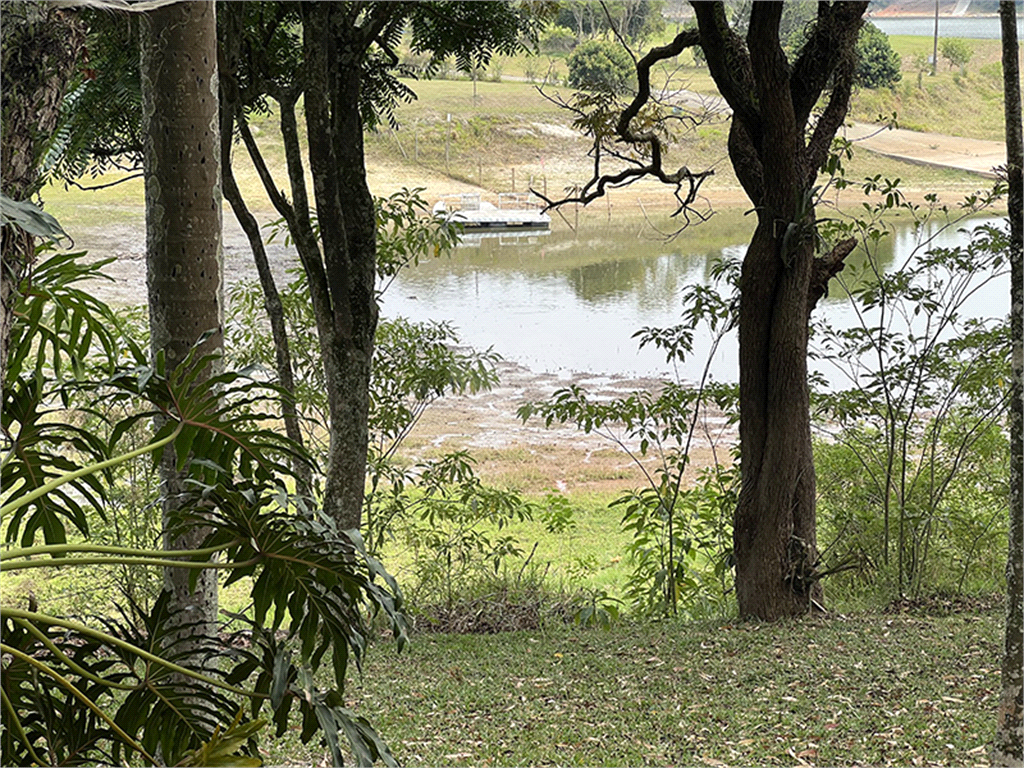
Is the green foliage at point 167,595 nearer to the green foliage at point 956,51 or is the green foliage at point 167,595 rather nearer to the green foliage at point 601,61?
the green foliage at point 601,61

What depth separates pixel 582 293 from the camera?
12.9 meters

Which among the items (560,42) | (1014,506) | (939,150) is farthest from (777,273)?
(939,150)

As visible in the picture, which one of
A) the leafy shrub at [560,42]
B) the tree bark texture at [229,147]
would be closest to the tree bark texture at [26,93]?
the tree bark texture at [229,147]

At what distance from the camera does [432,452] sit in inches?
310

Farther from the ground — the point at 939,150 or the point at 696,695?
the point at 939,150

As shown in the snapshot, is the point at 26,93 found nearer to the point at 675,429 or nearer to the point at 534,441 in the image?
the point at 675,429

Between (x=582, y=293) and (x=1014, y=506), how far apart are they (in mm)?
10984

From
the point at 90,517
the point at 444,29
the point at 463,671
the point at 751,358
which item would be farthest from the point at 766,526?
the point at 90,517

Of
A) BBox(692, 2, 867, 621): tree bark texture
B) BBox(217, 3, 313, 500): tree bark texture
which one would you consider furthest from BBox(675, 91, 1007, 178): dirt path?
BBox(217, 3, 313, 500): tree bark texture

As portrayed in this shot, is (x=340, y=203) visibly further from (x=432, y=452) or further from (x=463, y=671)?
(x=432, y=452)

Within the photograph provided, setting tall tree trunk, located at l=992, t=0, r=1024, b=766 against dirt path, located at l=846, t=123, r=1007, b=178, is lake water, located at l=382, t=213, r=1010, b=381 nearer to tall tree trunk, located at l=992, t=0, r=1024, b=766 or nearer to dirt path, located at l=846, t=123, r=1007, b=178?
dirt path, located at l=846, t=123, r=1007, b=178

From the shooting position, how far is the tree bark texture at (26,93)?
102cm

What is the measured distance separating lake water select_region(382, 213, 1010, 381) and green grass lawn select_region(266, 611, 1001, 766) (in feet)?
19.1

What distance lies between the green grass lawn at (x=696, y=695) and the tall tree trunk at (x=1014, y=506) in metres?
0.38
